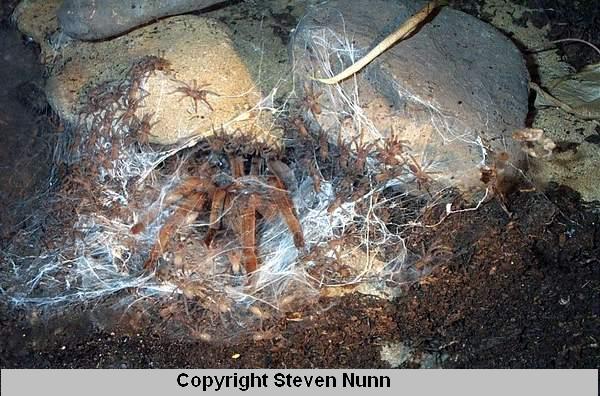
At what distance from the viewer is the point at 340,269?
259 centimetres

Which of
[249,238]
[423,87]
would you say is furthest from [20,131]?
[423,87]

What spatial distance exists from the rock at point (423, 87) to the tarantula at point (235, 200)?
303mm

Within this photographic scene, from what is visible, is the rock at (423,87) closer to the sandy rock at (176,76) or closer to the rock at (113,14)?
the sandy rock at (176,76)

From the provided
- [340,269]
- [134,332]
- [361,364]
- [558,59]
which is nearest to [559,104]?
[558,59]

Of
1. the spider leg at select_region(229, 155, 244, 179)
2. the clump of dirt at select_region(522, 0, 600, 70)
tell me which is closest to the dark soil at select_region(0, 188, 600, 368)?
the spider leg at select_region(229, 155, 244, 179)

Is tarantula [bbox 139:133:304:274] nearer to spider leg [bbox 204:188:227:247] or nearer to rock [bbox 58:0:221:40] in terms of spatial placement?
spider leg [bbox 204:188:227:247]

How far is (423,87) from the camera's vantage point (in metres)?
2.60

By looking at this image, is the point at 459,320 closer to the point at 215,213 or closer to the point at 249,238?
the point at 249,238

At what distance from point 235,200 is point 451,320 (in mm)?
913

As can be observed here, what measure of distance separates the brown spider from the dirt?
905 mm

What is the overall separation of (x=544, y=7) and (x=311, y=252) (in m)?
1.55

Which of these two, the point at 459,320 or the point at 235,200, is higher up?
the point at 235,200

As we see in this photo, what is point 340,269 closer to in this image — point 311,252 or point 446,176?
point 311,252

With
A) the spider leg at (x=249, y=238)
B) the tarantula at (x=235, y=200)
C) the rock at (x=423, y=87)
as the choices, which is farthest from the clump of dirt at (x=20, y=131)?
the rock at (x=423, y=87)
